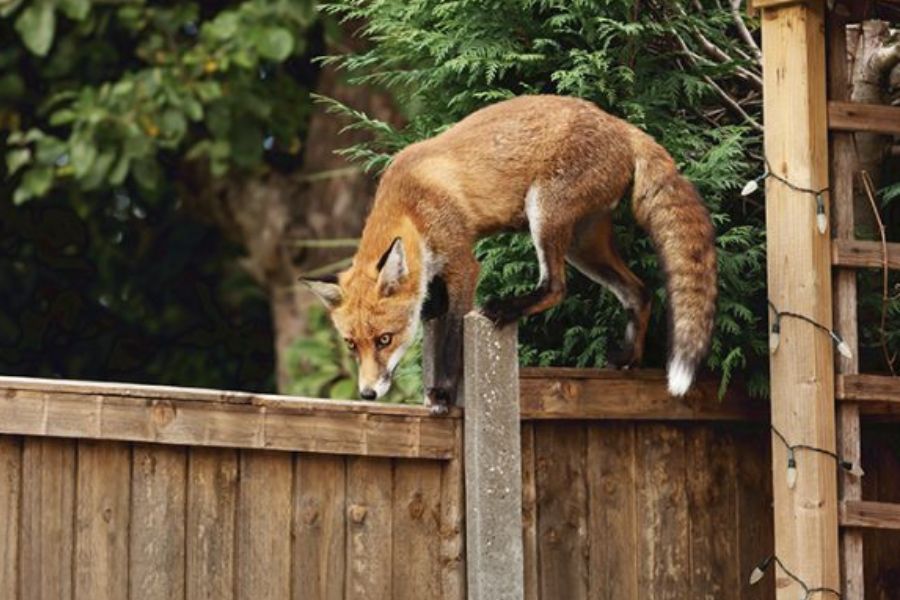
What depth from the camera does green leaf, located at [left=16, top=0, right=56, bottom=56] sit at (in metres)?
7.43

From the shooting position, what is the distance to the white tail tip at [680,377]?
19.6ft

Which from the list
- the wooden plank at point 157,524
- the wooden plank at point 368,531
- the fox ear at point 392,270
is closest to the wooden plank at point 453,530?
Result: the wooden plank at point 368,531

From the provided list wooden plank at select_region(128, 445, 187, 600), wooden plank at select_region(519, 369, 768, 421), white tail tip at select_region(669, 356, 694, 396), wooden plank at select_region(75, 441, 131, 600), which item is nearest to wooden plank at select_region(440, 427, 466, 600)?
wooden plank at select_region(519, 369, 768, 421)

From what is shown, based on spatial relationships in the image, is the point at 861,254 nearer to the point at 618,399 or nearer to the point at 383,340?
the point at 618,399

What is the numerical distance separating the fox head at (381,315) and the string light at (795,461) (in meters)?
1.17

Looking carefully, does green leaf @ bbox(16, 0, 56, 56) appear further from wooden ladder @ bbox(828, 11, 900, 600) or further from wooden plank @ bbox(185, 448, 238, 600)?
wooden ladder @ bbox(828, 11, 900, 600)

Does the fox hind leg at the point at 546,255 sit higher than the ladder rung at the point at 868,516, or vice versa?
the fox hind leg at the point at 546,255

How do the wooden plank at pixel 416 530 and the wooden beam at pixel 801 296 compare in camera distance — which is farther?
the wooden beam at pixel 801 296

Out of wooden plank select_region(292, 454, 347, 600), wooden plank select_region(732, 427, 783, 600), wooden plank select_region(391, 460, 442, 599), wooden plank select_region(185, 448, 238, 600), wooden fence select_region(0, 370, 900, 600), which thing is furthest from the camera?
wooden plank select_region(732, 427, 783, 600)

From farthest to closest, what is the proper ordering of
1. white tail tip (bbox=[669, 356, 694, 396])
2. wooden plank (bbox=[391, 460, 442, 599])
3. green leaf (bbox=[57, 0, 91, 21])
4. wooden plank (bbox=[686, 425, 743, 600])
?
1. green leaf (bbox=[57, 0, 91, 21])
2. wooden plank (bbox=[686, 425, 743, 600])
3. white tail tip (bbox=[669, 356, 694, 396])
4. wooden plank (bbox=[391, 460, 442, 599])

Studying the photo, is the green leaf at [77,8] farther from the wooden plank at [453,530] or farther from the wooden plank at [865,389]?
the wooden plank at [865,389]

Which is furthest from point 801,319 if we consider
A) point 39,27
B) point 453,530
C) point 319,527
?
point 39,27

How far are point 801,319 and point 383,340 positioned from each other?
1250mm

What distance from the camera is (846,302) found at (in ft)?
20.1
